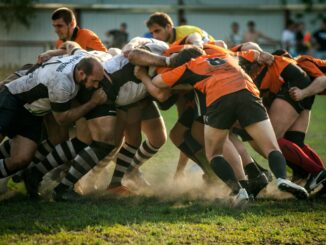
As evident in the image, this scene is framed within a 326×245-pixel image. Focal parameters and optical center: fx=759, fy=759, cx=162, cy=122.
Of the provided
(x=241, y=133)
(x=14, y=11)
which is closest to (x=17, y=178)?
(x=241, y=133)

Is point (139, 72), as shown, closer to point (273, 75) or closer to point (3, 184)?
point (273, 75)

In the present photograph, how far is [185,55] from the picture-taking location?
8.05 meters

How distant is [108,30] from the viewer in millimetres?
27766

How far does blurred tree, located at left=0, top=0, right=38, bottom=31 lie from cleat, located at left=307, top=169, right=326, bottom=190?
20.4m

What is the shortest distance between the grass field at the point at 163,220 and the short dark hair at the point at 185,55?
145 centimetres

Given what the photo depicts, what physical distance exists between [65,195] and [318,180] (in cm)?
268

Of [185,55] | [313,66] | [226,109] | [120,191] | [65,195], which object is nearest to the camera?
[226,109]

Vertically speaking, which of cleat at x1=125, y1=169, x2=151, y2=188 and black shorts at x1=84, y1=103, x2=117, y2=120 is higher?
black shorts at x1=84, y1=103, x2=117, y2=120

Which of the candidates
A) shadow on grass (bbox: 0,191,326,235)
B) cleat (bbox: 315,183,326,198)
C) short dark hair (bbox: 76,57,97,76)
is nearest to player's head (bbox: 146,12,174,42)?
short dark hair (bbox: 76,57,97,76)

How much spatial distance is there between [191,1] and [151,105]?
68.1 feet

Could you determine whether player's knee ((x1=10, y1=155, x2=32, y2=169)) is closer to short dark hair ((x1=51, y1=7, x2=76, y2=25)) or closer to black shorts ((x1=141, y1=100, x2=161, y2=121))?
black shorts ((x1=141, y1=100, x2=161, y2=121))

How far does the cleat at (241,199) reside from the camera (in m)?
7.29

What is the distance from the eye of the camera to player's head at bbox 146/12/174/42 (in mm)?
9758

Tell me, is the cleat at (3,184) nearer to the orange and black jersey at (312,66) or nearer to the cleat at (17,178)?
the cleat at (17,178)
